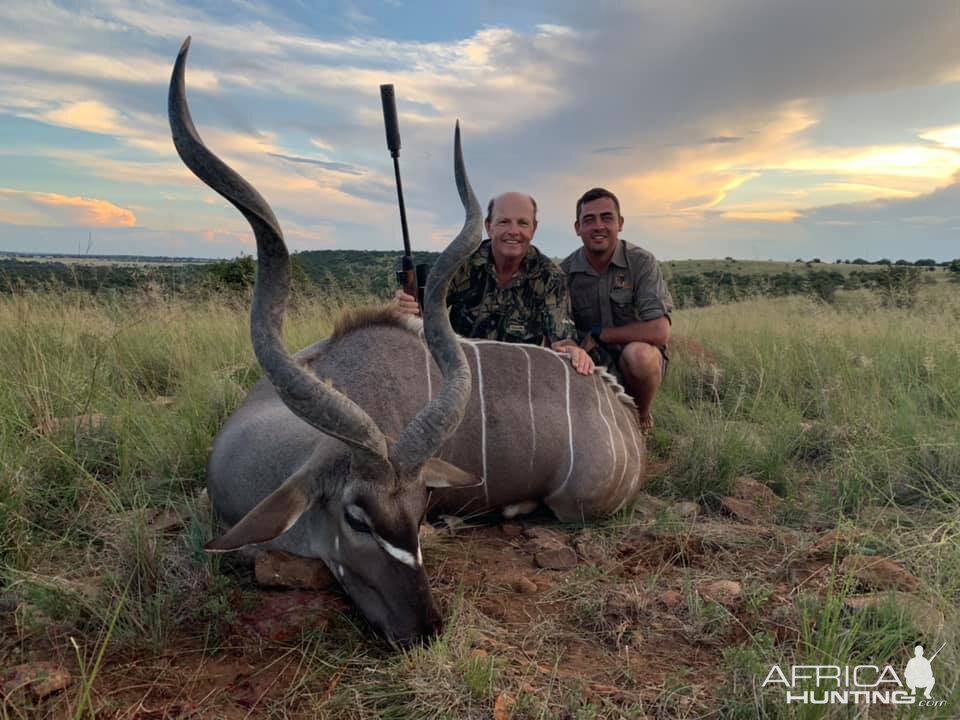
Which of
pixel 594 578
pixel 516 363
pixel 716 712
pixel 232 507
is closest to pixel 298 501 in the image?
pixel 232 507

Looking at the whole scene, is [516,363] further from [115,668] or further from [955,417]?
[955,417]

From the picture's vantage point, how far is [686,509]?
3533mm

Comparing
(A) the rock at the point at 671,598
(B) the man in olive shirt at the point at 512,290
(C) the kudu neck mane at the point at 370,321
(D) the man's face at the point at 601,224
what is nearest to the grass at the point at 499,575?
(A) the rock at the point at 671,598

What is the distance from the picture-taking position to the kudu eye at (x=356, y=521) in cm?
229

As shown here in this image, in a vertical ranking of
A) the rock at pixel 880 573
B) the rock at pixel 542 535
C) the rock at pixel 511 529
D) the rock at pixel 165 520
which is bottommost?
the rock at pixel 511 529

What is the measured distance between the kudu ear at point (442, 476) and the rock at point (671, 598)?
2.52ft

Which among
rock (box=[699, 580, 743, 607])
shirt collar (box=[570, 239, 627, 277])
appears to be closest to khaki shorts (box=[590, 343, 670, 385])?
shirt collar (box=[570, 239, 627, 277])

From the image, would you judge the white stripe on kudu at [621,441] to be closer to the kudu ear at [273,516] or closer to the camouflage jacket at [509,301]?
the camouflage jacket at [509,301]

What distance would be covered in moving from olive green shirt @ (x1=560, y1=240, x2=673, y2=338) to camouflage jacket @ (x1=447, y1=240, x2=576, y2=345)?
1.97ft

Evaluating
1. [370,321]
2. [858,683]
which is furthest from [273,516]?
[858,683]

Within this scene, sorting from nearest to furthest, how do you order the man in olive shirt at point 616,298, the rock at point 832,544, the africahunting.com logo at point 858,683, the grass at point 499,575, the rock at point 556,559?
the africahunting.com logo at point 858,683 < the grass at point 499,575 < the rock at point 832,544 < the rock at point 556,559 < the man in olive shirt at point 616,298

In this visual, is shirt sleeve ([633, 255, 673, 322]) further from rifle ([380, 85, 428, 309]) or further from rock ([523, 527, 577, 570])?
rock ([523, 527, 577, 570])

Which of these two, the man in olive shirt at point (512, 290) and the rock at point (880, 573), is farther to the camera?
the man in olive shirt at point (512, 290)

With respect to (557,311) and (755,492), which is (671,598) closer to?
(755,492)
